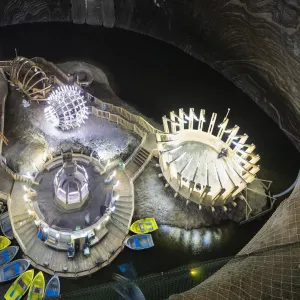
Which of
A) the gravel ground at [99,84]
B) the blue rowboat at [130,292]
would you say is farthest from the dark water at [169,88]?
the blue rowboat at [130,292]

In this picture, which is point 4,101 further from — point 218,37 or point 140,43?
point 218,37

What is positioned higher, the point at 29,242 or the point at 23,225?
the point at 23,225

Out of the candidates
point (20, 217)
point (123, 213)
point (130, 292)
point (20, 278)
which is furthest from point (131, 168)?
point (130, 292)

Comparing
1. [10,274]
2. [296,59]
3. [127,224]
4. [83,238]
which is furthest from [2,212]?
[296,59]

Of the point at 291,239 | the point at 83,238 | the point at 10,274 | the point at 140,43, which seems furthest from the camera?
the point at 140,43

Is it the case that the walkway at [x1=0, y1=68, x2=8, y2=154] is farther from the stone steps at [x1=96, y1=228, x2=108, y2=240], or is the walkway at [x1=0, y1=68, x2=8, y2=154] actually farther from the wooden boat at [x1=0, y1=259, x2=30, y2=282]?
the stone steps at [x1=96, y1=228, x2=108, y2=240]

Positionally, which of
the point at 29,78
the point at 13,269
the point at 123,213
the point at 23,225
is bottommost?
the point at 13,269

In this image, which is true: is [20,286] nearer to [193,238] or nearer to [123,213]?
[123,213]
